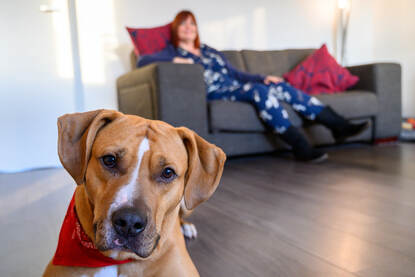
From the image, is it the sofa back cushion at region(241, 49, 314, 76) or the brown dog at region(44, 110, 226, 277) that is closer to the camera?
the brown dog at region(44, 110, 226, 277)

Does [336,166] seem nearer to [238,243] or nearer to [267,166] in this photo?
[267,166]

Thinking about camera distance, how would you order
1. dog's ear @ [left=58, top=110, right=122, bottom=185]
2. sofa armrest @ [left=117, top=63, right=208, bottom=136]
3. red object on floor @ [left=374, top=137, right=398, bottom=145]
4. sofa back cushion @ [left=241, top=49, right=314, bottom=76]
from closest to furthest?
dog's ear @ [left=58, top=110, right=122, bottom=185] < sofa armrest @ [left=117, top=63, right=208, bottom=136] < red object on floor @ [left=374, top=137, right=398, bottom=145] < sofa back cushion @ [left=241, top=49, right=314, bottom=76]

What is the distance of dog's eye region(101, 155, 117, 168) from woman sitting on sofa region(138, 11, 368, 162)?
6.66 feet

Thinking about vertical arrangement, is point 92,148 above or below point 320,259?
above

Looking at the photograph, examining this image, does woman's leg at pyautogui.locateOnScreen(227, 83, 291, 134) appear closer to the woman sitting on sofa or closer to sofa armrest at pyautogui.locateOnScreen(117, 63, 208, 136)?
the woman sitting on sofa

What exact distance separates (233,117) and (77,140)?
6.37 ft

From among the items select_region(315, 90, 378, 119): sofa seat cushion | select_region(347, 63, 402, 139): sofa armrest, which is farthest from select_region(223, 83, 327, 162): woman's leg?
select_region(347, 63, 402, 139): sofa armrest

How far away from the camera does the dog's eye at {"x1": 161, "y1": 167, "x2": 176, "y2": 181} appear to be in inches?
32.4

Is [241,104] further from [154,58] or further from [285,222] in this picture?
[285,222]

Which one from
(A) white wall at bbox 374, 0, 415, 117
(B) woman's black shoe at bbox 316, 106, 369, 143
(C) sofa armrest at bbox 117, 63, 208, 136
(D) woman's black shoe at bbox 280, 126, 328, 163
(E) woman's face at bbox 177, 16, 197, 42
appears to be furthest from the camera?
(A) white wall at bbox 374, 0, 415, 117

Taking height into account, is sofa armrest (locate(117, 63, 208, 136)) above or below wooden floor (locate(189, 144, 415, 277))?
above

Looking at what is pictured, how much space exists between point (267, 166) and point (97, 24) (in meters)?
2.00

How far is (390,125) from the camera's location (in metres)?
3.38

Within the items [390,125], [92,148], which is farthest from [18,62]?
[390,125]
